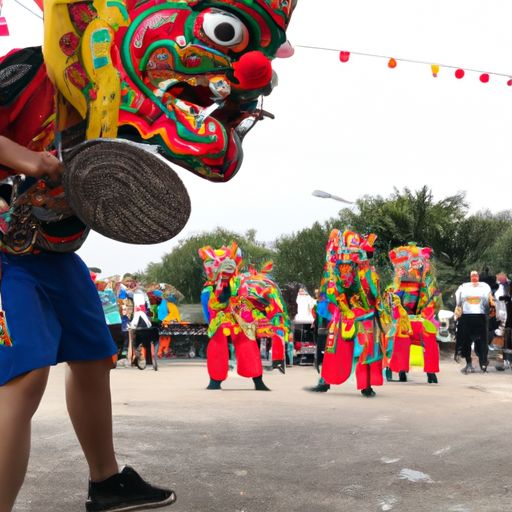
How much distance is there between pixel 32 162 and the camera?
8.63 feet

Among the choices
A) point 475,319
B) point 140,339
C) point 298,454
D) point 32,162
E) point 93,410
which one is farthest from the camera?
point 140,339

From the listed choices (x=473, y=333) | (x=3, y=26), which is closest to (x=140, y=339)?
(x=473, y=333)

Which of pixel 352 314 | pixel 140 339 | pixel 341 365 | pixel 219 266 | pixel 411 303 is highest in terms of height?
pixel 219 266

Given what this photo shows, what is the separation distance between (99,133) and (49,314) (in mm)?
710

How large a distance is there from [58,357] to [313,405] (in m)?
5.15

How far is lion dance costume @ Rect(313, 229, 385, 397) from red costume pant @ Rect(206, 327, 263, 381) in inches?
37.7

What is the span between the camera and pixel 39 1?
2939 mm

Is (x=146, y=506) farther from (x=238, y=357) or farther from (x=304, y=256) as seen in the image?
(x=304, y=256)

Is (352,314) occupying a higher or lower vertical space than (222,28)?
lower

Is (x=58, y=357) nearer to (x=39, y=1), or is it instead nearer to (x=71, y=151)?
(x=71, y=151)

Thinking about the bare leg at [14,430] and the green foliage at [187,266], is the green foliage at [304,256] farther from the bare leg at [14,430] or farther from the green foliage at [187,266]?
the bare leg at [14,430]

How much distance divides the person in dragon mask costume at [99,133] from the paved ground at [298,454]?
104 centimetres

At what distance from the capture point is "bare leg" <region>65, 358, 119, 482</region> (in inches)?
132

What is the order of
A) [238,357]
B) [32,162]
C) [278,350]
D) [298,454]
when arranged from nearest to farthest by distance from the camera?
1. [32,162]
2. [298,454]
3. [238,357]
4. [278,350]
